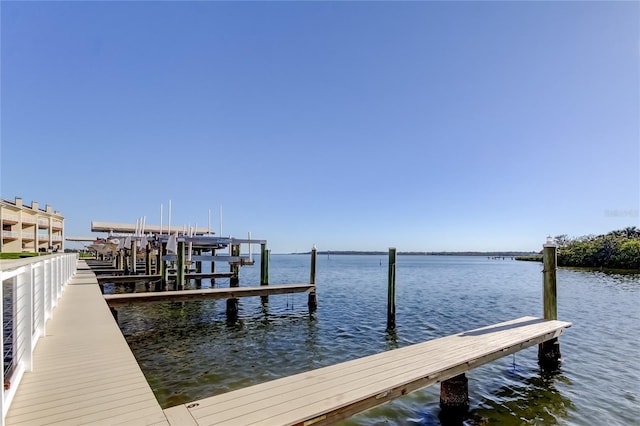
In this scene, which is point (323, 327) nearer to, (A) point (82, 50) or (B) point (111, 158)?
(A) point (82, 50)

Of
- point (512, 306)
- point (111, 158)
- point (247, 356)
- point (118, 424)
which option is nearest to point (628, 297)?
point (512, 306)

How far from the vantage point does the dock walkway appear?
2.85 m

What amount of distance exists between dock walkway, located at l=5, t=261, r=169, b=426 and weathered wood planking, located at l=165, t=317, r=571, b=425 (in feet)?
1.60

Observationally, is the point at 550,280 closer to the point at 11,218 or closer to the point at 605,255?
the point at 605,255

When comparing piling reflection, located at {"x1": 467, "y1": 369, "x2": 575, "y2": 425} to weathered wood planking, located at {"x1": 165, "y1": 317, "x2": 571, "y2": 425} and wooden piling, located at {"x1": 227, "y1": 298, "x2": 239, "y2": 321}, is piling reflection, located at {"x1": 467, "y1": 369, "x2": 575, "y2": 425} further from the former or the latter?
wooden piling, located at {"x1": 227, "y1": 298, "x2": 239, "y2": 321}

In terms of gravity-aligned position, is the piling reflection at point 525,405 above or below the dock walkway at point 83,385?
below

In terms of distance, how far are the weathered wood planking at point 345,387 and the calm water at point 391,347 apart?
0.91 metres

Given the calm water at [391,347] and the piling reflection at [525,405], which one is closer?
the piling reflection at [525,405]

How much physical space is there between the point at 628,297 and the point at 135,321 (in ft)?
84.9

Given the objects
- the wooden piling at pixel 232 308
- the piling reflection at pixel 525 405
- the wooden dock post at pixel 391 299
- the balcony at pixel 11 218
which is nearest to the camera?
the piling reflection at pixel 525 405

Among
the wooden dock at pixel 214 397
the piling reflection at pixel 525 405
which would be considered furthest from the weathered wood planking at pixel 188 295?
the piling reflection at pixel 525 405

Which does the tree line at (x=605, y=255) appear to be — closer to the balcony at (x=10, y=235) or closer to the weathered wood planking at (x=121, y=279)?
the weathered wood planking at (x=121, y=279)

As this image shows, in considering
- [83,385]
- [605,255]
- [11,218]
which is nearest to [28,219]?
[11,218]

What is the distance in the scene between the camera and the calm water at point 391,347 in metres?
5.57
